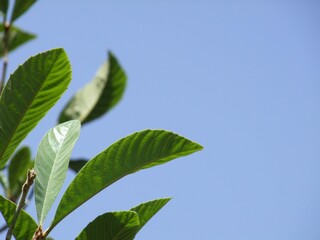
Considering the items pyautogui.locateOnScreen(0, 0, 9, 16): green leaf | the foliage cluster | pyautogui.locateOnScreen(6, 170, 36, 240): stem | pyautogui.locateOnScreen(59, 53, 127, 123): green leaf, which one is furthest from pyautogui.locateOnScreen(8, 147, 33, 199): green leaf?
pyautogui.locateOnScreen(6, 170, 36, 240): stem

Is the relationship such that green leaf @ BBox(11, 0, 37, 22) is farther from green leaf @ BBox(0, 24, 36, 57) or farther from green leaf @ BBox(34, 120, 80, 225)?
green leaf @ BBox(34, 120, 80, 225)

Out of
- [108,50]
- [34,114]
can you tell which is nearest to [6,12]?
[108,50]

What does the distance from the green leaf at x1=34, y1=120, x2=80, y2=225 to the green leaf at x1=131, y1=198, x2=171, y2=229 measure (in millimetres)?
213

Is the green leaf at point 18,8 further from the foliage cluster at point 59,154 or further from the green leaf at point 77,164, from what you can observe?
the foliage cluster at point 59,154

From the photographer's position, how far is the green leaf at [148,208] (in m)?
1.55

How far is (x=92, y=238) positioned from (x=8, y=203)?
22 cm

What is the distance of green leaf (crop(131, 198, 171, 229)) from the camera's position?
1.55 metres

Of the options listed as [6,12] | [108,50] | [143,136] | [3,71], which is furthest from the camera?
[108,50]

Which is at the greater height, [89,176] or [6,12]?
[6,12]

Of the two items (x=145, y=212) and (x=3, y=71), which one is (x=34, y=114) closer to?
(x=145, y=212)

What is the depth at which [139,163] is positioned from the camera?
58.9 inches

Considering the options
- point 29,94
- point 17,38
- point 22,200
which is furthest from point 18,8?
point 22,200

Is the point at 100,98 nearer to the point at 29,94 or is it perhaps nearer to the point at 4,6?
the point at 4,6

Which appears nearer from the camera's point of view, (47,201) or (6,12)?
(47,201)
